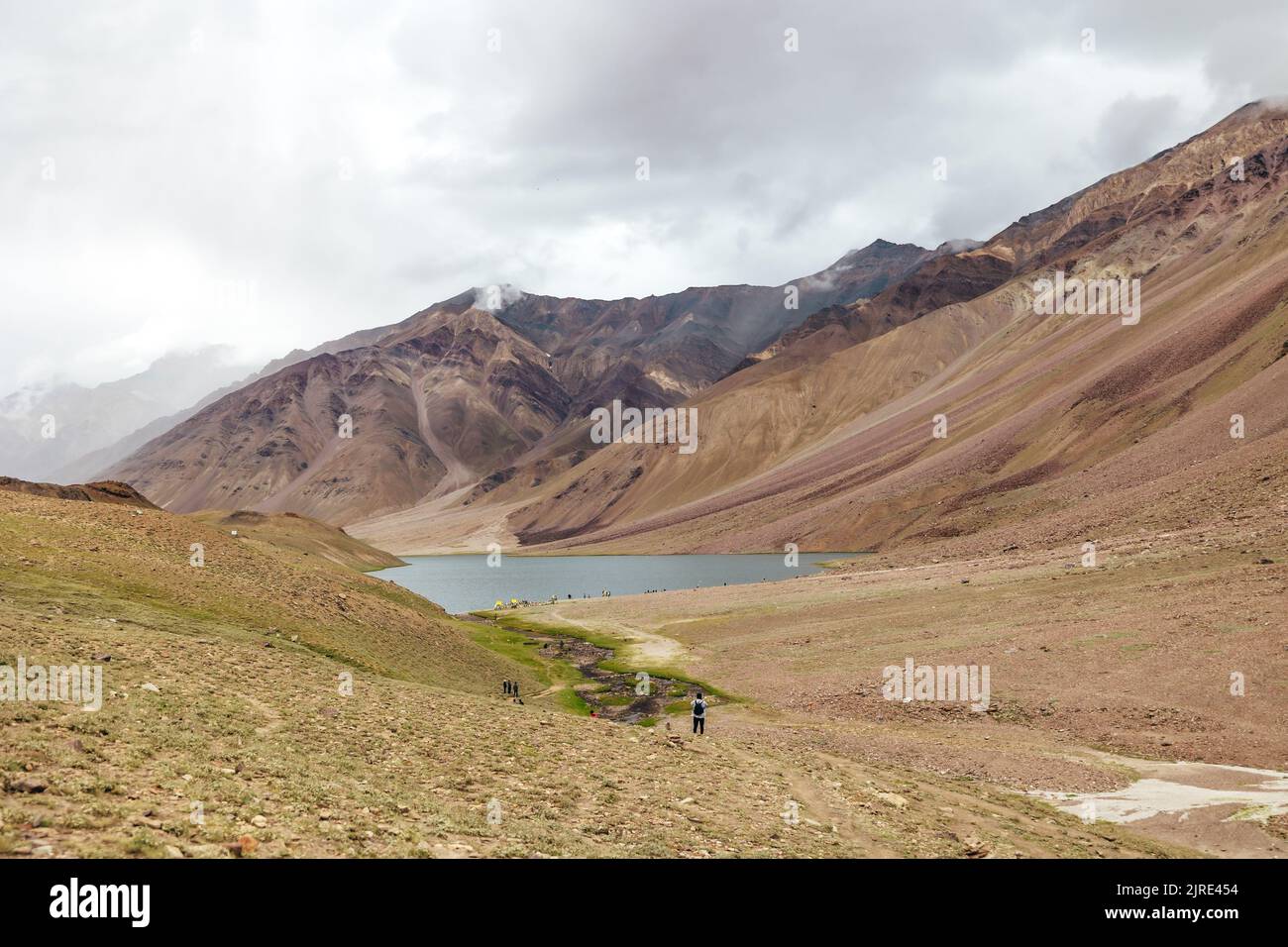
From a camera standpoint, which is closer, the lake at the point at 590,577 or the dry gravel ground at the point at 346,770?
the dry gravel ground at the point at 346,770

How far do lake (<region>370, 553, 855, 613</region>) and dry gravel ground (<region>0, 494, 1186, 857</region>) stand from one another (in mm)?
74242

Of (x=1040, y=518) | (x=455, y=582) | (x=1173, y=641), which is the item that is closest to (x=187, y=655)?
(x=1173, y=641)

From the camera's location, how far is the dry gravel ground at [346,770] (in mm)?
13578

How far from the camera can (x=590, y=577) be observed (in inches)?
6299

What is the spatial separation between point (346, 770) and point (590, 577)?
14207cm

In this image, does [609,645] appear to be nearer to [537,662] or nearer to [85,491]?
[537,662]

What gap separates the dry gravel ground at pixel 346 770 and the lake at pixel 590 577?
7424cm

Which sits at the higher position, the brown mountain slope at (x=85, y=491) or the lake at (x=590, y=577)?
the brown mountain slope at (x=85, y=491)

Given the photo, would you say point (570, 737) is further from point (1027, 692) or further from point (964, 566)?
point (964, 566)

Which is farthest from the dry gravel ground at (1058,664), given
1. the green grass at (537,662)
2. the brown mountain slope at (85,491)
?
the brown mountain slope at (85,491)
